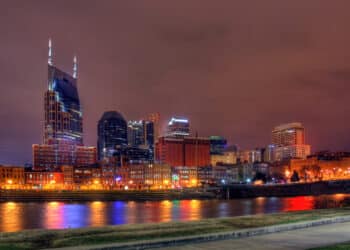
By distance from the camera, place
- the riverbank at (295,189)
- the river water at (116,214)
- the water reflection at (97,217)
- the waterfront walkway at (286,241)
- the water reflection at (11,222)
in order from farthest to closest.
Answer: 1. the riverbank at (295,189)
2. the river water at (116,214)
3. the water reflection at (97,217)
4. the water reflection at (11,222)
5. the waterfront walkway at (286,241)

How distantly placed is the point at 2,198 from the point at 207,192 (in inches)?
2771

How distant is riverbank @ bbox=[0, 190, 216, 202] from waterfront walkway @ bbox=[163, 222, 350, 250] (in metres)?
141

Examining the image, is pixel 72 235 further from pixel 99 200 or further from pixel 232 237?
pixel 99 200

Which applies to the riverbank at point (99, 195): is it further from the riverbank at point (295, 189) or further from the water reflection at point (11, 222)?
the water reflection at point (11, 222)

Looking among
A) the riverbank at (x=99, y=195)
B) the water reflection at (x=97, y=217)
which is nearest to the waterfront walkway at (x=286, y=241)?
the water reflection at (x=97, y=217)

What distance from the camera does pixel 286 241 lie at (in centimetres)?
1903

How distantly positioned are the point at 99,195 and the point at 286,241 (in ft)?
504

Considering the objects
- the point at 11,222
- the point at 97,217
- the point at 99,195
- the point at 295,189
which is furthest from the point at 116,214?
the point at 295,189

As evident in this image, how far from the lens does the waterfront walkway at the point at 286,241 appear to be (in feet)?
58.1

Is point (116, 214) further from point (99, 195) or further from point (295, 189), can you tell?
point (295, 189)

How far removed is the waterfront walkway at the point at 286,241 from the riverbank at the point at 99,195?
140716 millimetres

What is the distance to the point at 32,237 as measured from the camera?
22.0 metres

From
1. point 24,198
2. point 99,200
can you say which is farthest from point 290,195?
point 24,198

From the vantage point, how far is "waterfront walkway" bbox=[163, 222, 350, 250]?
17.7 meters
